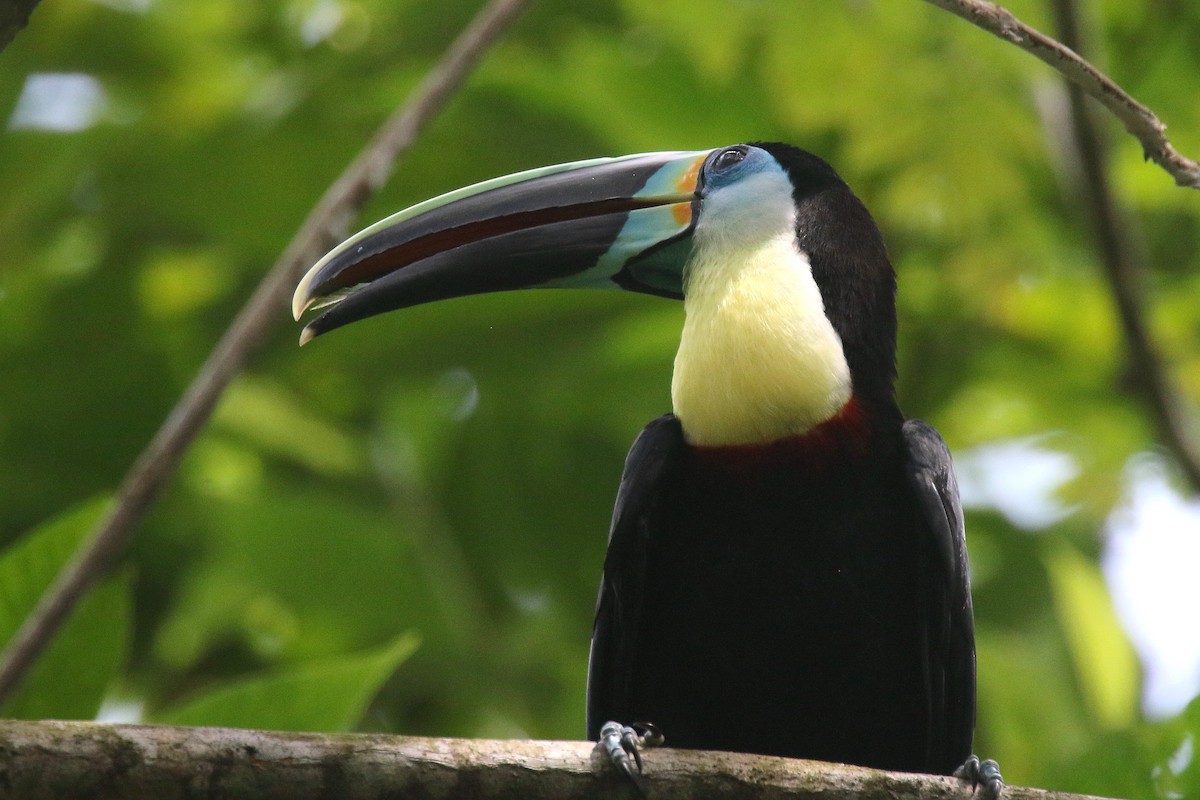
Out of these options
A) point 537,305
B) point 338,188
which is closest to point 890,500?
point 338,188

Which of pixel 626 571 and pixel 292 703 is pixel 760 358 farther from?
pixel 292 703

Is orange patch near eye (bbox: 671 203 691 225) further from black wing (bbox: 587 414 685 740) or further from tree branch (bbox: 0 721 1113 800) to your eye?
tree branch (bbox: 0 721 1113 800)

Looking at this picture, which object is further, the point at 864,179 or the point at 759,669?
the point at 864,179

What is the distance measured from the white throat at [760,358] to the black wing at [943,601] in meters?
0.25

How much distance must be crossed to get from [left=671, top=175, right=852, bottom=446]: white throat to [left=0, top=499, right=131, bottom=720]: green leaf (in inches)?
54.3

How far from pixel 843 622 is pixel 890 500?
31 centimetres

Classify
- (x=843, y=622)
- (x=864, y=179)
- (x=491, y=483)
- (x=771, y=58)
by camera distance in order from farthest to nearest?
(x=491, y=483) < (x=864, y=179) < (x=771, y=58) < (x=843, y=622)

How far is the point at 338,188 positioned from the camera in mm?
3982

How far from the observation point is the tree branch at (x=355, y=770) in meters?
2.40

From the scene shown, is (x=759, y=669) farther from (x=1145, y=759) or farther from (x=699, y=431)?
(x=1145, y=759)

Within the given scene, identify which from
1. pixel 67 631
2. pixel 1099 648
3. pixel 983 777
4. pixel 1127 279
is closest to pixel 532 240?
pixel 67 631

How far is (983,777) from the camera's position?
3.07m

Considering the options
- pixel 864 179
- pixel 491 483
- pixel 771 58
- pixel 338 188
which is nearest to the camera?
pixel 338 188

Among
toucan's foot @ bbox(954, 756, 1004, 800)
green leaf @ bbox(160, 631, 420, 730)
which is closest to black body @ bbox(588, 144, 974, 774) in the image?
toucan's foot @ bbox(954, 756, 1004, 800)
